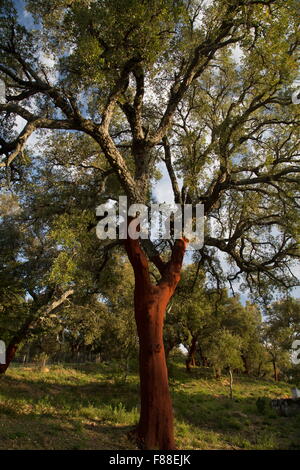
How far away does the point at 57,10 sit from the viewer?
945cm

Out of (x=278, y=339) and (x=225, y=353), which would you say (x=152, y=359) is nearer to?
(x=225, y=353)

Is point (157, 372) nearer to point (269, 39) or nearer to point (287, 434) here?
point (287, 434)

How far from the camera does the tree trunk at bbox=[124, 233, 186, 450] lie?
7438 mm

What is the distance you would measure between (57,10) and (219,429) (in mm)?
15643

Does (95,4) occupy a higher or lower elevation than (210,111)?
lower

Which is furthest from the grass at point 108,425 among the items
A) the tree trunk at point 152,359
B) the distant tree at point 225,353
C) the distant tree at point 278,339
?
the distant tree at point 278,339

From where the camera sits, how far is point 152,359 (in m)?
8.09

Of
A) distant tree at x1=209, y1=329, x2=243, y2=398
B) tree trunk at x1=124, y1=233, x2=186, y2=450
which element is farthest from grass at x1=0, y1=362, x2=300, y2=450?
distant tree at x1=209, y1=329, x2=243, y2=398

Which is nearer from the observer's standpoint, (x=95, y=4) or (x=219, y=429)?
(x=95, y=4)

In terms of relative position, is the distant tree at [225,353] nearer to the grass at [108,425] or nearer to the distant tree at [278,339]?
the grass at [108,425]

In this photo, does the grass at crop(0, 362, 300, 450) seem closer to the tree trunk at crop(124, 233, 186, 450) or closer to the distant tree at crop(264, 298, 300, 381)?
the tree trunk at crop(124, 233, 186, 450)

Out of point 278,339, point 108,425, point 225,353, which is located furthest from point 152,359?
point 278,339

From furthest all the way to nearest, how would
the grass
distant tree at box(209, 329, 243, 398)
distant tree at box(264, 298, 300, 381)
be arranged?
distant tree at box(264, 298, 300, 381)
distant tree at box(209, 329, 243, 398)
the grass
